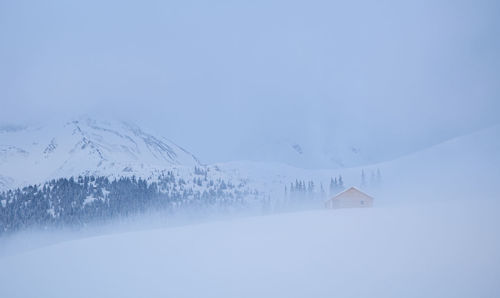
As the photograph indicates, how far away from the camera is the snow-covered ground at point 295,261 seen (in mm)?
17469

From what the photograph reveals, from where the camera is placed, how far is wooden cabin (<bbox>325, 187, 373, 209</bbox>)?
56.4 metres

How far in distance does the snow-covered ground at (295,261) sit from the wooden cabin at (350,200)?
27.1 meters

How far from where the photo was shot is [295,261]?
21.0m

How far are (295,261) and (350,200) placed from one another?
37.4 metres

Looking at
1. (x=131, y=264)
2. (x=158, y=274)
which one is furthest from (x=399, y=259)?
(x=131, y=264)

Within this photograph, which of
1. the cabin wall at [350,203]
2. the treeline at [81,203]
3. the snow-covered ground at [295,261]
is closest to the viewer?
the snow-covered ground at [295,261]

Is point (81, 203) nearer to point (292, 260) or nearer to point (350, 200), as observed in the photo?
point (350, 200)

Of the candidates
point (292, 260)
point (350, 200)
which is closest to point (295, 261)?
point (292, 260)

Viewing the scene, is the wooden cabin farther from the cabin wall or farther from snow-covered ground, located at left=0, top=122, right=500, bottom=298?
snow-covered ground, located at left=0, top=122, right=500, bottom=298

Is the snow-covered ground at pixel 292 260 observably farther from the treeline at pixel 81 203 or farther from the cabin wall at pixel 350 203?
the treeline at pixel 81 203

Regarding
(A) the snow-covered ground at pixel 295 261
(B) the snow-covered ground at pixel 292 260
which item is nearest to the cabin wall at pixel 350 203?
(B) the snow-covered ground at pixel 292 260

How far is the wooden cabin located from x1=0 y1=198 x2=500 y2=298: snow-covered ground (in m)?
27.1

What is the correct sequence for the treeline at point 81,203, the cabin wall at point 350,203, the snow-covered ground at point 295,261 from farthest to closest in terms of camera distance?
1. the treeline at point 81,203
2. the cabin wall at point 350,203
3. the snow-covered ground at point 295,261

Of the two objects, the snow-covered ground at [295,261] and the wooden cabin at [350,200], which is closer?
the snow-covered ground at [295,261]
